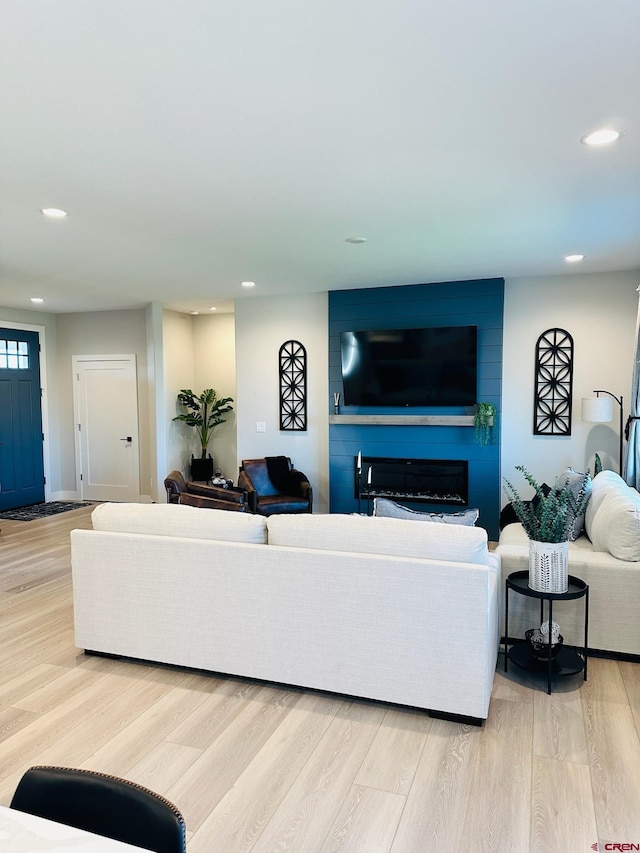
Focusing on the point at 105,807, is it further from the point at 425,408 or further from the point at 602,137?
the point at 425,408

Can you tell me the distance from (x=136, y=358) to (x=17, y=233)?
4.02 meters

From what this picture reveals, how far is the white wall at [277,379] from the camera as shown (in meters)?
6.92

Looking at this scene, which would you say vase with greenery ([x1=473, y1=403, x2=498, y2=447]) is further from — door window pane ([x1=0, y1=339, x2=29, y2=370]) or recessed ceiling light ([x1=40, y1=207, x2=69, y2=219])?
door window pane ([x1=0, y1=339, x2=29, y2=370])

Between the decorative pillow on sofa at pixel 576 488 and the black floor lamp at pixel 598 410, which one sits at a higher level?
the black floor lamp at pixel 598 410

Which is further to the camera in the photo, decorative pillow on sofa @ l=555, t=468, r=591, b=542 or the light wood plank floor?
decorative pillow on sofa @ l=555, t=468, r=591, b=542

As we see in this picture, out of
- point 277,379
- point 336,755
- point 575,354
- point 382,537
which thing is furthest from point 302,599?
point 277,379

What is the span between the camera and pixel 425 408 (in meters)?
6.45

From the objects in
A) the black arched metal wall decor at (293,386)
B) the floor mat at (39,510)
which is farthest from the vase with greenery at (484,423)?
the floor mat at (39,510)

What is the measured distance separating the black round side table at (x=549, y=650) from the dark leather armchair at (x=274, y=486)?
10.6ft

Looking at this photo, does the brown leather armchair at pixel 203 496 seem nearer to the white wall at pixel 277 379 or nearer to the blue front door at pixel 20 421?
the white wall at pixel 277 379

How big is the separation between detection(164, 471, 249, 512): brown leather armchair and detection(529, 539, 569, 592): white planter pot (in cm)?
255

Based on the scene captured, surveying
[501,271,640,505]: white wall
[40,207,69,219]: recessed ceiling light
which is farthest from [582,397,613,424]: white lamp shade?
[40,207,69,219]: recessed ceiling light

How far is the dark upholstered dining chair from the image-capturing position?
3.29ft

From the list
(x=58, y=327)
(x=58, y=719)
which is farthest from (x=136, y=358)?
(x=58, y=719)
